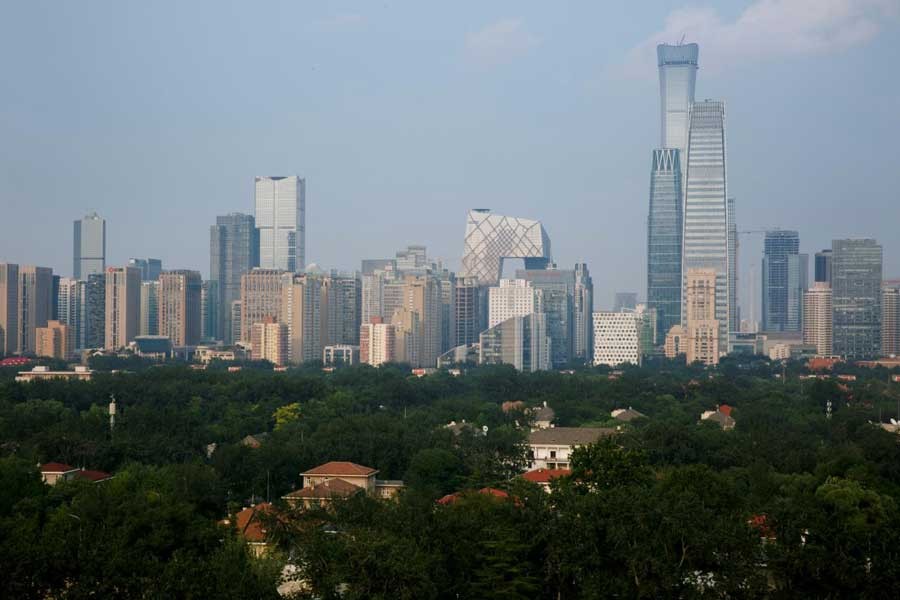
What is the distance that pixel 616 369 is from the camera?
343 feet

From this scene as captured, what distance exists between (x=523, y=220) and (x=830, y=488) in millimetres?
142719

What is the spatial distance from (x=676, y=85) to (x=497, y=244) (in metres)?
34.4

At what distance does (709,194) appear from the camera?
120000mm

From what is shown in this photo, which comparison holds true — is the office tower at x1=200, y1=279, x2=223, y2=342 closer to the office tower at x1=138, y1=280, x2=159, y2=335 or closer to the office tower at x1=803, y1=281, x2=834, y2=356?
the office tower at x1=138, y1=280, x2=159, y2=335

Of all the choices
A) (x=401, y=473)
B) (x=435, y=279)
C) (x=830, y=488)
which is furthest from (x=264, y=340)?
(x=830, y=488)

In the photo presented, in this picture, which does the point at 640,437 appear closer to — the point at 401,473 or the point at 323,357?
the point at 401,473

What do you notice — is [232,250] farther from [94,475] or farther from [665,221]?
[94,475]

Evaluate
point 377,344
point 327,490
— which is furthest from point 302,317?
point 327,490

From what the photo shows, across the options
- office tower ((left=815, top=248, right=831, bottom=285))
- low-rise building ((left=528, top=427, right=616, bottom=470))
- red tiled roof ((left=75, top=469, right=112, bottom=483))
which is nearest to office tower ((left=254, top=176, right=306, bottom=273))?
office tower ((left=815, top=248, right=831, bottom=285))

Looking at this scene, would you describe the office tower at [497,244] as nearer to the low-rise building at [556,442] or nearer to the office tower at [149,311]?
the office tower at [149,311]

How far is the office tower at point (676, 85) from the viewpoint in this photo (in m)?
140

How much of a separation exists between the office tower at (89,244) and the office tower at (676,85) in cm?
7302

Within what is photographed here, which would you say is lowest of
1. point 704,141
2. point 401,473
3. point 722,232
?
point 401,473

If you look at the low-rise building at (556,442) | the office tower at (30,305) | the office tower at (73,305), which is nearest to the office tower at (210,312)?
the office tower at (73,305)
